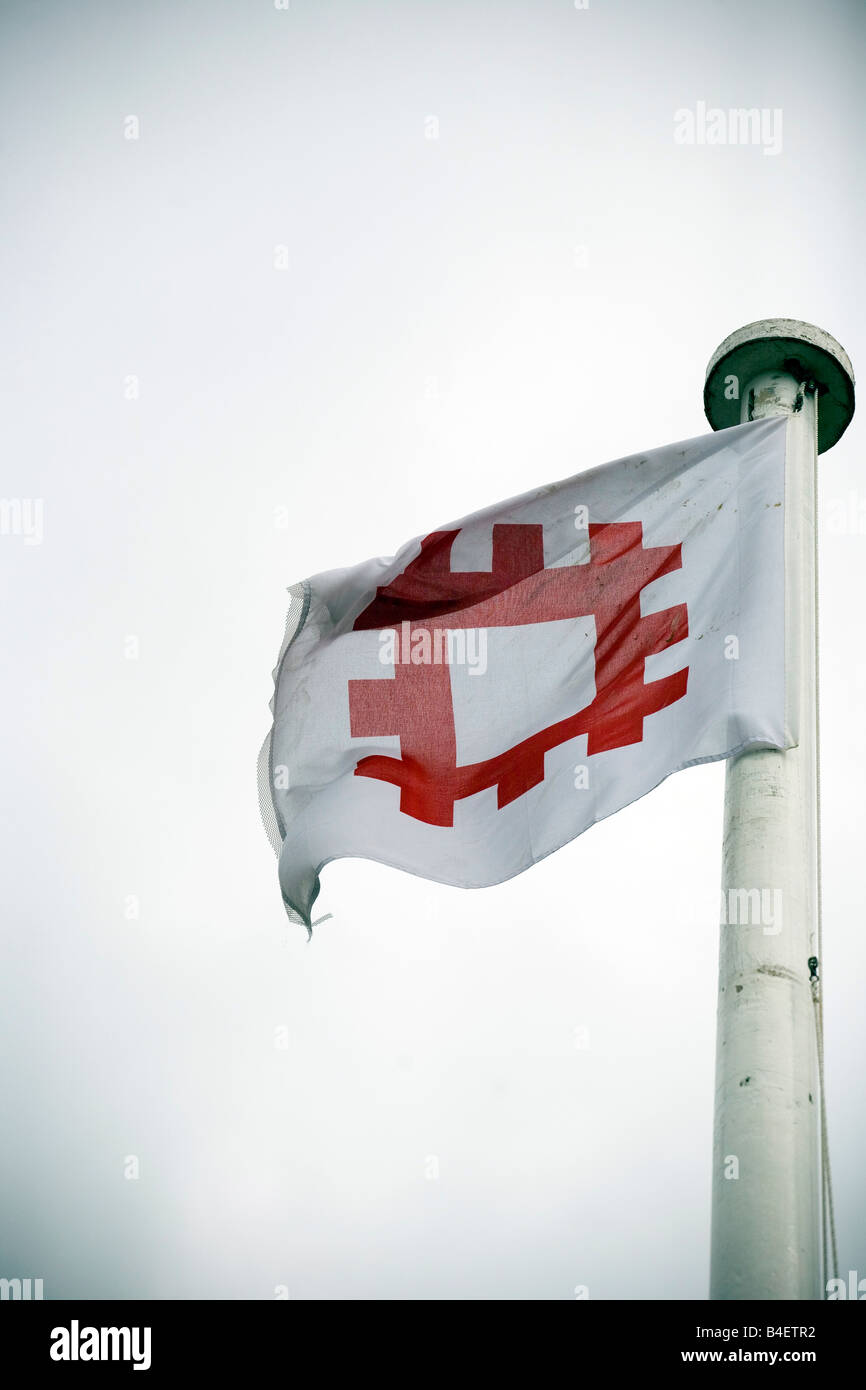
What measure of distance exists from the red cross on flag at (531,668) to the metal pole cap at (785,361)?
98cm

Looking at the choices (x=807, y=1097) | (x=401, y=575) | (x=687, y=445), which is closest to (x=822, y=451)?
(x=687, y=445)

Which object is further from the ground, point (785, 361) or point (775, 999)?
point (785, 361)

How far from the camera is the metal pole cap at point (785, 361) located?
34.5 feet

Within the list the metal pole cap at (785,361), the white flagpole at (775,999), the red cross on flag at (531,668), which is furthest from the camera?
the metal pole cap at (785,361)

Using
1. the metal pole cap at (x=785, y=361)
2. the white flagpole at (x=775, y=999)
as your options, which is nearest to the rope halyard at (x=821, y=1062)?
the white flagpole at (x=775, y=999)

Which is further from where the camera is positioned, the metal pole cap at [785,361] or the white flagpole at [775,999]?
the metal pole cap at [785,361]

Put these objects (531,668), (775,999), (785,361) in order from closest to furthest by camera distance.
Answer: (775,999)
(531,668)
(785,361)

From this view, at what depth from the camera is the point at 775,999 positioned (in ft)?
25.0

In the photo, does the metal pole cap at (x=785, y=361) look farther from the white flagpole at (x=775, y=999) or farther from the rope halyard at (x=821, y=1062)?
the rope halyard at (x=821, y=1062)

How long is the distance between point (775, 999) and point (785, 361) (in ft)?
15.9

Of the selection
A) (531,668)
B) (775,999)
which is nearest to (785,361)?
(531,668)

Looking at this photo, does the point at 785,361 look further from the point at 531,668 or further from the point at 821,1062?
the point at 821,1062

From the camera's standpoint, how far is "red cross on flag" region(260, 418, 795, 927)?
9.09 metres

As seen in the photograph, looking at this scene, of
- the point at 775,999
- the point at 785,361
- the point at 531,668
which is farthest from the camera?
the point at 785,361
